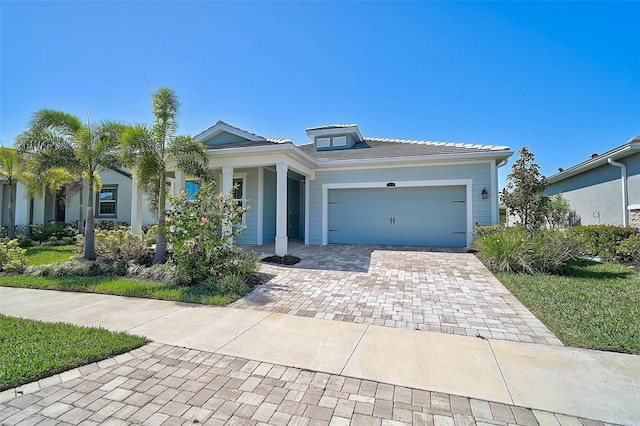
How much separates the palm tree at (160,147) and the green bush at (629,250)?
11.4 m

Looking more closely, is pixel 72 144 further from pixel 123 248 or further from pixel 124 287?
pixel 124 287

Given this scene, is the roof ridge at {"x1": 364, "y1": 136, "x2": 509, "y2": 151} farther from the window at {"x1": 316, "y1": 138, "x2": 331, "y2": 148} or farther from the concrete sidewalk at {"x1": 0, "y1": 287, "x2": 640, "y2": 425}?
the concrete sidewalk at {"x1": 0, "y1": 287, "x2": 640, "y2": 425}

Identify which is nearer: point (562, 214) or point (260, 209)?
point (260, 209)

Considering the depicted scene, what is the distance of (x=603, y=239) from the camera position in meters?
8.55

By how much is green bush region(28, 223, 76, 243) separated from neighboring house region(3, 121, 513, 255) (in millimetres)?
5939

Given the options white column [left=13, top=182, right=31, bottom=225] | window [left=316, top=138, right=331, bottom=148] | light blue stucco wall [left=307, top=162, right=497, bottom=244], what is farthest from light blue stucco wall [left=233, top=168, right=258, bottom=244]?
white column [left=13, top=182, right=31, bottom=225]

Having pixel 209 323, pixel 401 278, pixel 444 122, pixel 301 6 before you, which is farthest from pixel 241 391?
pixel 444 122

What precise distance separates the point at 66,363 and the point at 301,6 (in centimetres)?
868

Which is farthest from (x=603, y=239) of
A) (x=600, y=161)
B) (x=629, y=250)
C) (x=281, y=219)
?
(x=281, y=219)

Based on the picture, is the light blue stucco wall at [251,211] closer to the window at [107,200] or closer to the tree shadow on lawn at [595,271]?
the window at [107,200]

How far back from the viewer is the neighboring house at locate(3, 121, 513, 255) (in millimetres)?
10641

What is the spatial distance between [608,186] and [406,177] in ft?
23.9

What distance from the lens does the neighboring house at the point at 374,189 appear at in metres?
10.6

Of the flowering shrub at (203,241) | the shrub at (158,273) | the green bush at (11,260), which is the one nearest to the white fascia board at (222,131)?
the flowering shrub at (203,241)
